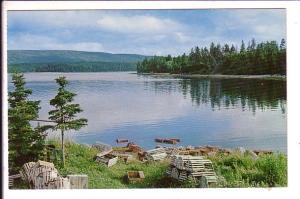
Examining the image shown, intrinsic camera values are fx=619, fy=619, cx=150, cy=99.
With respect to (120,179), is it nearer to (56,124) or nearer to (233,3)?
(56,124)

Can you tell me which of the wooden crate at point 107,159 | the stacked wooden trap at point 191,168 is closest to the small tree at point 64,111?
the wooden crate at point 107,159

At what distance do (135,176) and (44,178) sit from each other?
15.1 inches

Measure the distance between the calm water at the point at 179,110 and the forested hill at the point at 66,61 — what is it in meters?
0.04

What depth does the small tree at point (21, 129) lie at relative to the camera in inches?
103

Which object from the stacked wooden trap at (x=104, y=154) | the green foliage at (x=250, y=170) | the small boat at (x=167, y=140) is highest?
the small boat at (x=167, y=140)

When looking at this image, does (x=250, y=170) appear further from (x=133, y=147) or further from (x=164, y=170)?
(x=133, y=147)

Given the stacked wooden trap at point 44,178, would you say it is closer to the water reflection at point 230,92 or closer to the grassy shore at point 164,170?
the grassy shore at point 164,170

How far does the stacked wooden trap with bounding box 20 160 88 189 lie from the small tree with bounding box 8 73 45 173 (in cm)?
4

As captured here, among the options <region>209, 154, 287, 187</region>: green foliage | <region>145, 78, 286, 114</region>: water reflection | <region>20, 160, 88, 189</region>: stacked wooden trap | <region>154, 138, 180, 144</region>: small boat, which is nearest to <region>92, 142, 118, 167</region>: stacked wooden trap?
<region>20, 160, 88, 189</region>: stacked wooden trap

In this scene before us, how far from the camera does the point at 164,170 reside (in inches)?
103

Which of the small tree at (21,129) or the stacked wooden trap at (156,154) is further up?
the small tree at (21,129)

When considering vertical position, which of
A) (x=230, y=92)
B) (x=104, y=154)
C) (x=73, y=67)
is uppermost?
(x=73, y=67)

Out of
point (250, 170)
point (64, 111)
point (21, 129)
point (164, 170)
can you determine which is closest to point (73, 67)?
point (64, 111)

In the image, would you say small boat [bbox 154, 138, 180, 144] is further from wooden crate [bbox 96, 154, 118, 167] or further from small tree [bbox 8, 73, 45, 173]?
small tree [bbox 8, 73, 45, 173]
